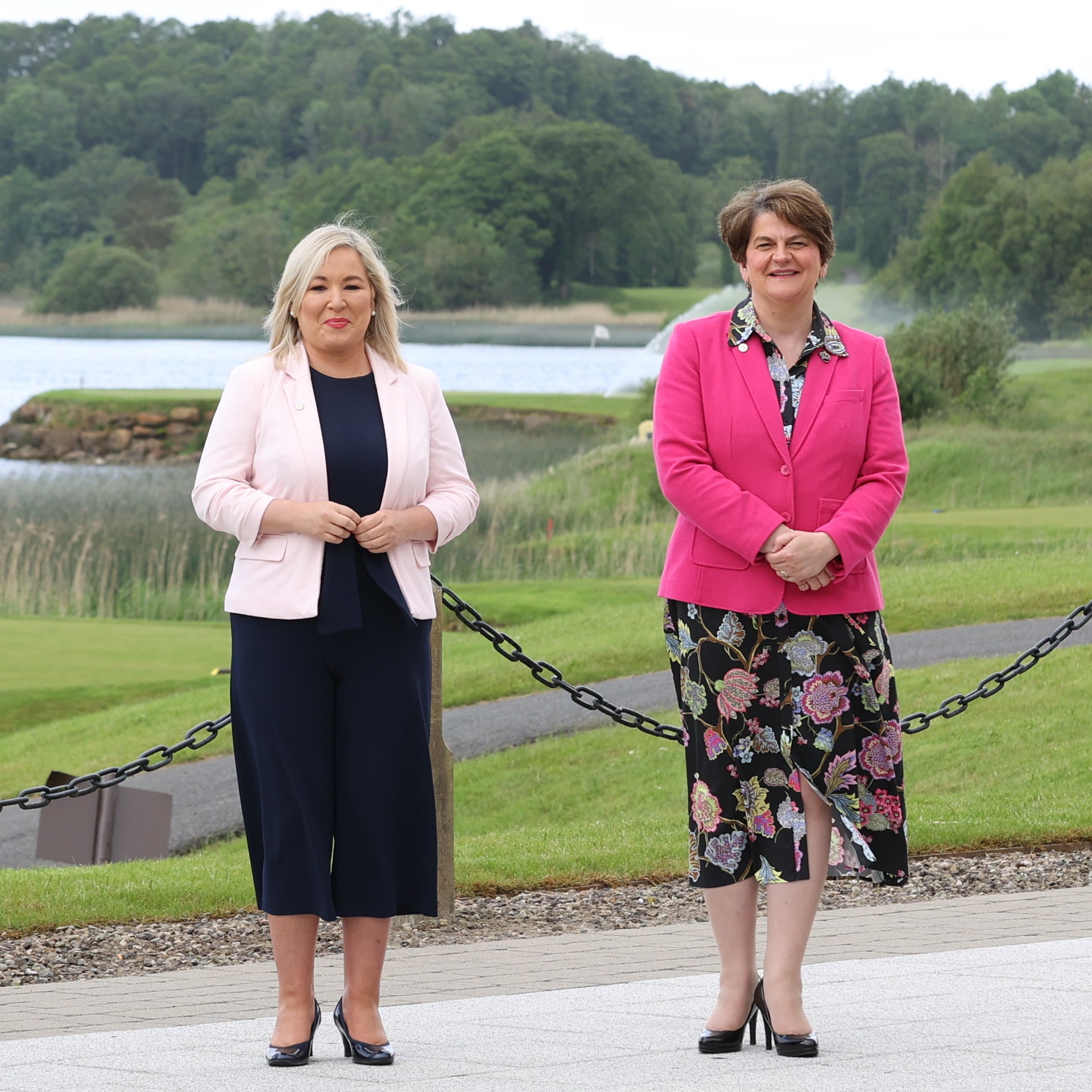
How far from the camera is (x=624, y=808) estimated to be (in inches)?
389

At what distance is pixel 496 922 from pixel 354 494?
2870mm

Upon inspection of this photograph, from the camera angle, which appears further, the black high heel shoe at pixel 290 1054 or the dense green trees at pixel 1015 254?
the dense green trees at pixel 1015 254

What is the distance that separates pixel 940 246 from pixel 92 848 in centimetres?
7093

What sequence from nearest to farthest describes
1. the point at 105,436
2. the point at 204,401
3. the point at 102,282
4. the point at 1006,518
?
the point at 1006,518
the point at 105,436
the point at 204,401
the point at 102,282

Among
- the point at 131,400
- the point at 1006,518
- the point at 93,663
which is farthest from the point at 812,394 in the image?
the point at 131,400

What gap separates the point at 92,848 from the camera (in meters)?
8.08

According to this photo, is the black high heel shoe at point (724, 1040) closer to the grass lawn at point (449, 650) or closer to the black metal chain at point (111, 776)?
the black metal chain at point (111, 776)

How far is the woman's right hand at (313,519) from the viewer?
3.99 m

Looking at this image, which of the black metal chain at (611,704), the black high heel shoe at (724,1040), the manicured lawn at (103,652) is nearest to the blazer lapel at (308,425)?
the black high heel shoe at (724,1040)

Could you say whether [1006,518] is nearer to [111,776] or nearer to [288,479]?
[111,776]

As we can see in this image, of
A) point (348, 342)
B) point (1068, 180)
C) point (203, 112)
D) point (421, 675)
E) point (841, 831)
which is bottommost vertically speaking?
point (841, 831)

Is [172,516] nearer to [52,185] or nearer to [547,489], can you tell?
[547,489]

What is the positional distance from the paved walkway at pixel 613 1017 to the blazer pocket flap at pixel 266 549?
3.86 feet

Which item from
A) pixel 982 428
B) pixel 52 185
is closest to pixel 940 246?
pixel 982 428
